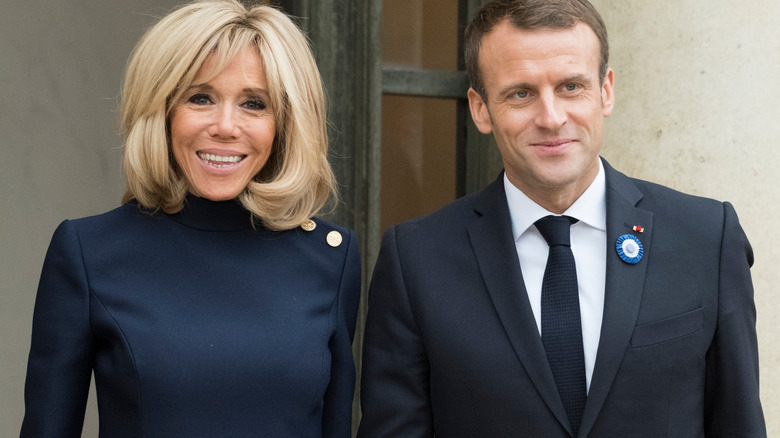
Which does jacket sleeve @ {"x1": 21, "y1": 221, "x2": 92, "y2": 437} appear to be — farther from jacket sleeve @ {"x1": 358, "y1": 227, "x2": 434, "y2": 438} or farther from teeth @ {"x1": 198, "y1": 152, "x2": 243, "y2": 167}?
jacket sleeve @ {"x1": 358, "y1": 227, "x2": 434, "y2": 438}

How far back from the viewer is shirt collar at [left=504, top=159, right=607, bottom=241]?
7.77ft

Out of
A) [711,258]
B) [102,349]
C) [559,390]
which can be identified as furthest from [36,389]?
[711,258]

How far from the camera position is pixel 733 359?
2242 millimetres

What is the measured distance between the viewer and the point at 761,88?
3.12 metres

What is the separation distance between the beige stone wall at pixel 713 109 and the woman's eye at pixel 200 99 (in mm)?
1550

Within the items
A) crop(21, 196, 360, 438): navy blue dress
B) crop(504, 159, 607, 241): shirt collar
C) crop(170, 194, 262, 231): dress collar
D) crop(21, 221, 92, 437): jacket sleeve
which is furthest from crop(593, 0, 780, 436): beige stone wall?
crop(21, 221, 92, 437): jacket sleeve

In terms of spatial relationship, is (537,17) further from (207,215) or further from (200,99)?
(207,215)

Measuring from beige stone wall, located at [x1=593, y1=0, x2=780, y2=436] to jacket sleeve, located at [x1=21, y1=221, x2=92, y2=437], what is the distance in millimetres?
1901

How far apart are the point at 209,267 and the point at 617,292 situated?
98cm

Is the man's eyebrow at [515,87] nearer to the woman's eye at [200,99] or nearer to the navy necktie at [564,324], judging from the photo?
the navy necktie at [564,324]

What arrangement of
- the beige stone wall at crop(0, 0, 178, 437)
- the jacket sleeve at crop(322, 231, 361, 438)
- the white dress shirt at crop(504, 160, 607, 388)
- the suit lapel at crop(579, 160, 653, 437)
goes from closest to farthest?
1. the suit lapel at crop(579, 160, 653, 437)
2. the white dress shirt at crop(504, 160, 607, 388)
3. the jacket sleeve at crop(322, 231, 361, 438)
4. the beige stone wall at crop(0, 0, 178, 437)

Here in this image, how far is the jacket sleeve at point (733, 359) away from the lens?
225 centimetres

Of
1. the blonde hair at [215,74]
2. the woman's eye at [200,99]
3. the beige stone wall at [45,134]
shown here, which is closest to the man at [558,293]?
the blonde hair at [215,74]

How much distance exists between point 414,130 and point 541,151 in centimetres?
146
